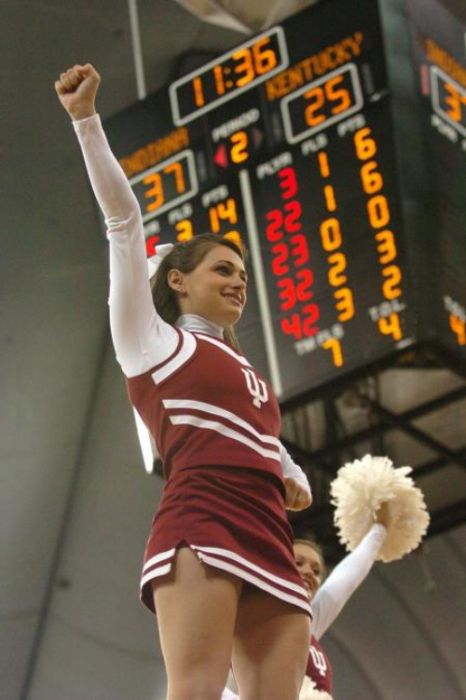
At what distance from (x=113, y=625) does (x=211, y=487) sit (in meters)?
7.50

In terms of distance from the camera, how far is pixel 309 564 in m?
4.12

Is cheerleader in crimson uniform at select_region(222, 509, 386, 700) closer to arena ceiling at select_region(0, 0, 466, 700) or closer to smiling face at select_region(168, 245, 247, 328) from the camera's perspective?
smiling face at select_region(168, 245, 247, 328)

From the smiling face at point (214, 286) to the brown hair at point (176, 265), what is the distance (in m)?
0.01

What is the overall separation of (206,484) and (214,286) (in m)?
0.50

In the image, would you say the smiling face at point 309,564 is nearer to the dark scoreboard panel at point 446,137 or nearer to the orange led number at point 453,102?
the dark scoreboard panel at point 446,137

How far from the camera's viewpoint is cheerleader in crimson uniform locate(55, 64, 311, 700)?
2277 millimetres

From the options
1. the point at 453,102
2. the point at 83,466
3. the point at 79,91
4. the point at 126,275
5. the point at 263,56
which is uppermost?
the point at 263,56

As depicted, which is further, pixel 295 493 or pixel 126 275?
pixel 295 493

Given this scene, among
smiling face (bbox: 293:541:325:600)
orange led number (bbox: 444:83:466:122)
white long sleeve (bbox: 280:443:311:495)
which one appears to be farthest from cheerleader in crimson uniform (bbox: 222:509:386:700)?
orange led number (bbox: 444:83:466:122)

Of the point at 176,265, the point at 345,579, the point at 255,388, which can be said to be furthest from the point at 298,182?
the point at 255,388

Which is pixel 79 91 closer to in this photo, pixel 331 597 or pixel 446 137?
pixel 331 597

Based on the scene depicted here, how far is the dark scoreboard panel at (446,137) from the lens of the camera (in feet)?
21.4

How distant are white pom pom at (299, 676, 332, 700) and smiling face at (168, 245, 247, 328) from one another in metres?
1.28

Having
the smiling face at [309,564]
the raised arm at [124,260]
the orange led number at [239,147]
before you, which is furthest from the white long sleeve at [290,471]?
the orange led number at [239,147]
